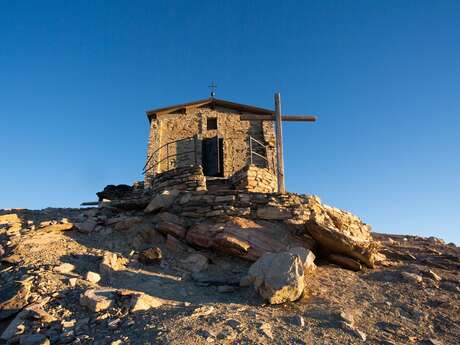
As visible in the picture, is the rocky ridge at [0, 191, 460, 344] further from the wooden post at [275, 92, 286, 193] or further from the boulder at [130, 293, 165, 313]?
the wooden post at [275, 92, 286, 193]

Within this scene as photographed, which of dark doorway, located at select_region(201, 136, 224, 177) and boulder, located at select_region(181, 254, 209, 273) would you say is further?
dark doorway, located at select_region(201, 136, 224, 177)

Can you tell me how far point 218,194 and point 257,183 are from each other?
139 cm

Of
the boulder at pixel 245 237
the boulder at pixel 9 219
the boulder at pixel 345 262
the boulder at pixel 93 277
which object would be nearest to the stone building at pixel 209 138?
the boulder at pixel 9 219

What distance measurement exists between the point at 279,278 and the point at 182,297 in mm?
1830

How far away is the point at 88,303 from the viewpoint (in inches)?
202

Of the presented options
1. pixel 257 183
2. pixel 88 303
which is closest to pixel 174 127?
pixel 257 183

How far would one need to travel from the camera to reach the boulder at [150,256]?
24.8ft

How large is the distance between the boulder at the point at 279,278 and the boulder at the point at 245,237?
4.44 ft

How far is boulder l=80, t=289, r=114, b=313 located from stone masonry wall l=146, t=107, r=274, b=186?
10979 millimetres

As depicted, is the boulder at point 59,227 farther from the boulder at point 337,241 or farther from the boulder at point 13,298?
the boulder at point 337,241

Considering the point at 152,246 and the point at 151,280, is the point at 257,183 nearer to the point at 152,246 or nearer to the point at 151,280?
the point at 152,246

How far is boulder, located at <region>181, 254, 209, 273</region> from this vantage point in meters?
7.50

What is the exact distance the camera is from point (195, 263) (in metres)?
7.64

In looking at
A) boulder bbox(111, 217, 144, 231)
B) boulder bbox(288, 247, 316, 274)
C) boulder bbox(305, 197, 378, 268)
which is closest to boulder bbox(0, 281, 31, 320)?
boulder bbox(111, 217, 144, 231)
